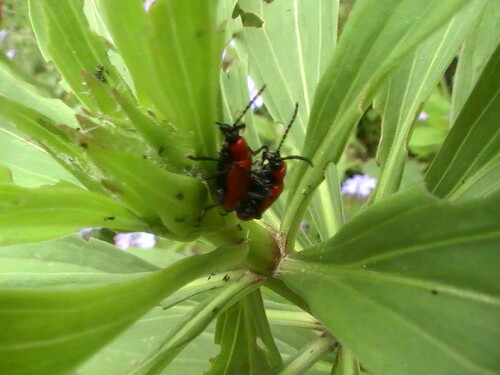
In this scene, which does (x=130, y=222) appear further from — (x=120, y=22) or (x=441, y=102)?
(x=441, y=102)

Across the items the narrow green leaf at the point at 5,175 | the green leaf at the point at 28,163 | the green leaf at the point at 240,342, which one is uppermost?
the green leaf at the point at 28,163

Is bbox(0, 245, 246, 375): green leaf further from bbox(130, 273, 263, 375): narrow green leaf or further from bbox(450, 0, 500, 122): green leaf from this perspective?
bbox(450, 0, 500, 122): green leaf

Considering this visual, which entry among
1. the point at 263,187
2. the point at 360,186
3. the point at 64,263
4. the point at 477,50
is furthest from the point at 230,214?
the point at 360,186

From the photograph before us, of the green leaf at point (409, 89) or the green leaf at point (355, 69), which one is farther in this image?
the green leaf at point (409, 89)

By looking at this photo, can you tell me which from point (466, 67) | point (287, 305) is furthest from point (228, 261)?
point (466, 67)

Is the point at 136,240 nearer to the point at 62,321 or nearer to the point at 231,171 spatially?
the point at 231,171

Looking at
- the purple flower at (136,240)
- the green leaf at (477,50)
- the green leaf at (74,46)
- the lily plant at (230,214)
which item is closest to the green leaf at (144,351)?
the lily plant at (230,214)

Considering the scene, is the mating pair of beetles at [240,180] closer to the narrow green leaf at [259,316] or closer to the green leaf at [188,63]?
the green leaf at [188,63]

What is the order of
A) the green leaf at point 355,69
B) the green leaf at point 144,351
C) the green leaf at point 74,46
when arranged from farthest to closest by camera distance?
the green leaf at point 144,351 → the green leaf at point 74,46 → the green leaf at point 355,69
